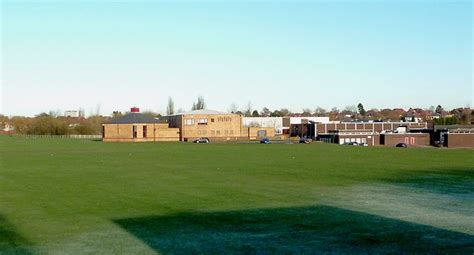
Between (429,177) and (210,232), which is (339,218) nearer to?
(210,232)

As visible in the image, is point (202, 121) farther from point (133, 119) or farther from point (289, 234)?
point (289, 234)

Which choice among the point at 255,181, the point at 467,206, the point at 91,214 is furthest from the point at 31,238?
the point at 255,181

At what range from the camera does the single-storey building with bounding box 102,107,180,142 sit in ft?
352

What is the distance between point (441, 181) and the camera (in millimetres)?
27344

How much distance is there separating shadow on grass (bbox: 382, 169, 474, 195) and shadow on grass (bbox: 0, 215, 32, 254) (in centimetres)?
1530

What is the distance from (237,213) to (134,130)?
92.7 metres

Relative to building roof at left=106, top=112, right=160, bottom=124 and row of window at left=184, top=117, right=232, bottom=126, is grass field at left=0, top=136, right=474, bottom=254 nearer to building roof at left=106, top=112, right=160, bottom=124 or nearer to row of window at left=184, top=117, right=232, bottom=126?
building roof at left=106, top=112, right=160, bottom=124

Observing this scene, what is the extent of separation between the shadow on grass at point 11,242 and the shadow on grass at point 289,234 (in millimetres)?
2453

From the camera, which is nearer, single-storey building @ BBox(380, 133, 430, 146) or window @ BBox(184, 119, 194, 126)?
single-storey building @ BBox(380, 133, 430, 146)

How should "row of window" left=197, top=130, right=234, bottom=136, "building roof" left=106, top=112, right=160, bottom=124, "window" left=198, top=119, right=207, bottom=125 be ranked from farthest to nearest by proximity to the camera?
1. "window" left=198, top=119, right=207, bottom=125
2. "row of window" left=197, top=130, right=234, bottom=136
3. "building roof" left=106, top=112, right=160, bottom=124

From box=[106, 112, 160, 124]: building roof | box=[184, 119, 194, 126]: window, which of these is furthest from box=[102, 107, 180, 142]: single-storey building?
box=[184, 119, 194, 126]: window

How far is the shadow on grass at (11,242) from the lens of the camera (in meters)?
12.4

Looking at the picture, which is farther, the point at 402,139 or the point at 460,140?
the point at 402,139

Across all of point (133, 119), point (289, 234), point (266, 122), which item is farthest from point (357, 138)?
point (289, 234)
